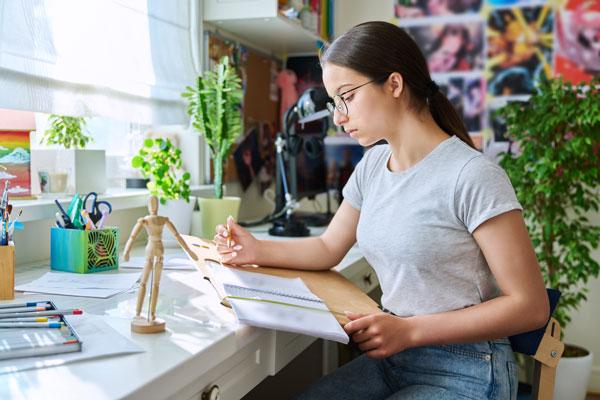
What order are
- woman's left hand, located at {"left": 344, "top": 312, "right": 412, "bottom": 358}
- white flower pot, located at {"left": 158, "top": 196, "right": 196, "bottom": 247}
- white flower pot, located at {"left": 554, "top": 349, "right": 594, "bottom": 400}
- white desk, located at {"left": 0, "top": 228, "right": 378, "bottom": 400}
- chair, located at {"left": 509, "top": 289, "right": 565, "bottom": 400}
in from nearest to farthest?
white desk, located at {"left": 0, "top": 228, "right": 378, "bottom": 400}, woman's left hand, located at {"left": 344, "top": 312, "right": 412, "bottom": 358}, chair, located at {"left": 509, "top": 289, "right": 565, "bottom": 400}, white flower pot, located at {"left": 158, "top": 196, "right": 196, "bottom": 247}, white flower pot, located at {"left": 554, "top": 349, "right": 594, "bottom": 400}

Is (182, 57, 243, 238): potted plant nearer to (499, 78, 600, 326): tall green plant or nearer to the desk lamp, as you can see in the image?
the desk lamp

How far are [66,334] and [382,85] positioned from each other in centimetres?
69

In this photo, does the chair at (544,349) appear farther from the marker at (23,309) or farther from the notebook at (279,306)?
the marker at (23,309)

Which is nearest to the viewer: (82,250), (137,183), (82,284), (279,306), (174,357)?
(174,357)

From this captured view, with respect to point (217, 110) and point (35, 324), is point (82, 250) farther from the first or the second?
point (217, 110)

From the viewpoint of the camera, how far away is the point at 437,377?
3.69 ft

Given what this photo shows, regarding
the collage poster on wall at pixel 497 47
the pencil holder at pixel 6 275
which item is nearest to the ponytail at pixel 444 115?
the pencil holder at pixel 6 275

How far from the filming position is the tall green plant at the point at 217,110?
1873mm

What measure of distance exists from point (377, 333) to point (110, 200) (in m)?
0.94

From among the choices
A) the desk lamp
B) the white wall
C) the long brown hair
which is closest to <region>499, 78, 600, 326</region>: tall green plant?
the white wall

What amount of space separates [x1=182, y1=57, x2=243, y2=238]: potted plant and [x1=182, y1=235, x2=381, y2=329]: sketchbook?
448 millimetres

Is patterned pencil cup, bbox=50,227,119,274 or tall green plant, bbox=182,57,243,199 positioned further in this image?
tall green plant, bbox=182,57,243,199

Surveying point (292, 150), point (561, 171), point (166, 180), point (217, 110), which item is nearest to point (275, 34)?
point (292, 150)

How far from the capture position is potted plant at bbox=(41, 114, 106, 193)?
65.4 inches
